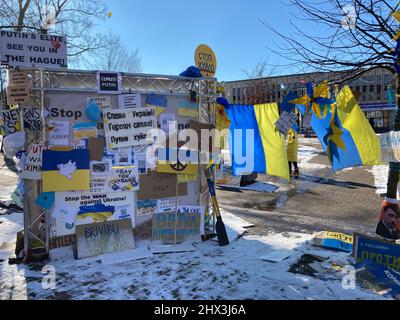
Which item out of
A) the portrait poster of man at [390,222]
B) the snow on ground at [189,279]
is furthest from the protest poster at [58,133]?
the portrait poster of man at [390,222]

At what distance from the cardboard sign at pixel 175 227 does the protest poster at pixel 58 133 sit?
1984 mm

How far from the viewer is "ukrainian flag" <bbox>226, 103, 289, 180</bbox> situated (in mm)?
5938

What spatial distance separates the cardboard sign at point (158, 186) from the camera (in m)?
5.78

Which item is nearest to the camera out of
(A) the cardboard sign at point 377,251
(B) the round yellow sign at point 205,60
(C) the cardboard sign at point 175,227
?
(A) the cardboard sign at point 377,251

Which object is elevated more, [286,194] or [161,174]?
[161,174]

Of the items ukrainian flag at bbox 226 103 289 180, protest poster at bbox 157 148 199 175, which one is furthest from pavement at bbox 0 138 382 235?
protest poster at bbox 157 148 199 175

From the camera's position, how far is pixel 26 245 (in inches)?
201

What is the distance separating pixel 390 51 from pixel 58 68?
514cm

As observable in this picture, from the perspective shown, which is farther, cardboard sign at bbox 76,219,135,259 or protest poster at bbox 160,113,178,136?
protest poster at bbox 160,113,178,136

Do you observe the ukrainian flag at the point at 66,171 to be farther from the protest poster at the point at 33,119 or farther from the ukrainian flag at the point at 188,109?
the ukrainian flag at the point at 188,109

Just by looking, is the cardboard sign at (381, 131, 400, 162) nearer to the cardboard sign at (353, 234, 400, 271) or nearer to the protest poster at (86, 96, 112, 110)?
the cardboard sign at (353, 234, 400, 271)

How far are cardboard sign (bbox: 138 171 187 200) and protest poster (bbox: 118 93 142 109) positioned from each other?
1.17 m
